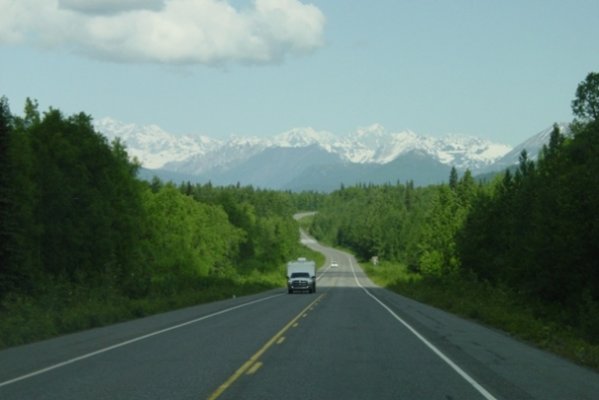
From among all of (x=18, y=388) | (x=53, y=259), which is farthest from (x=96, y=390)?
(x=53, y=259)

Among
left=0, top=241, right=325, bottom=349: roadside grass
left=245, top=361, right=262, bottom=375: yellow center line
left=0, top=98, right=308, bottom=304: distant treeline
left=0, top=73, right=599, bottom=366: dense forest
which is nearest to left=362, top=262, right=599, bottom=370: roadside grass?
left=0, top=73, right=599, bottom=366: dense forest

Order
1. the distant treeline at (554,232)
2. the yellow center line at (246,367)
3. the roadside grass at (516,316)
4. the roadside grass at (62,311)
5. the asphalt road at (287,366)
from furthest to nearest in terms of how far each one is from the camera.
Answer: the distant treeline at (554,232) → the roadside grass at (62,311) → the roadside grass at (516,316) → the asphalt road at (287,366) → the yellow center line at (246,367)

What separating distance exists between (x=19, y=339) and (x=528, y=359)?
41.6ft

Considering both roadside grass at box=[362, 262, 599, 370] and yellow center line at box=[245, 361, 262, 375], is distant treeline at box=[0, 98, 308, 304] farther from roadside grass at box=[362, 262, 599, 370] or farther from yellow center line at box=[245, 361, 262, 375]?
roadside grass at box=[362, 262, 599, 370]

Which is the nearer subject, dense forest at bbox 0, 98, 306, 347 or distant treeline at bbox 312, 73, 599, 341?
dense forest at bbox 0, 98, 306, 347

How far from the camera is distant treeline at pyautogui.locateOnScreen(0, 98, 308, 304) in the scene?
34.9 metres

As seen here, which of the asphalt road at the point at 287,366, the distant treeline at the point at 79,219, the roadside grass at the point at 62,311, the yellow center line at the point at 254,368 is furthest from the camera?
the distant treeline at the point at 79,219

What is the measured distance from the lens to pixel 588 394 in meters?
12.3

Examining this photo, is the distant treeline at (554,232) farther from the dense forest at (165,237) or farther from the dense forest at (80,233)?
the dense forest at (80,233)

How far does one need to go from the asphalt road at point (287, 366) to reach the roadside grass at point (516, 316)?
60 cm

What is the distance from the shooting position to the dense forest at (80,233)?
32853 millimetres

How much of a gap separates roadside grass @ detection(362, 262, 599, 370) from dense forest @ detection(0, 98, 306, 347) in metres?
13.8

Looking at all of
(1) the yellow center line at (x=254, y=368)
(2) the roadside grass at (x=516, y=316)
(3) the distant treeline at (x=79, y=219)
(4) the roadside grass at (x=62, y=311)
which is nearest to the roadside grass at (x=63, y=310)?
(4) the roadside grass at (x=62, y=311)

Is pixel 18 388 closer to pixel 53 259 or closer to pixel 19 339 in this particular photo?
pixel 19 339
